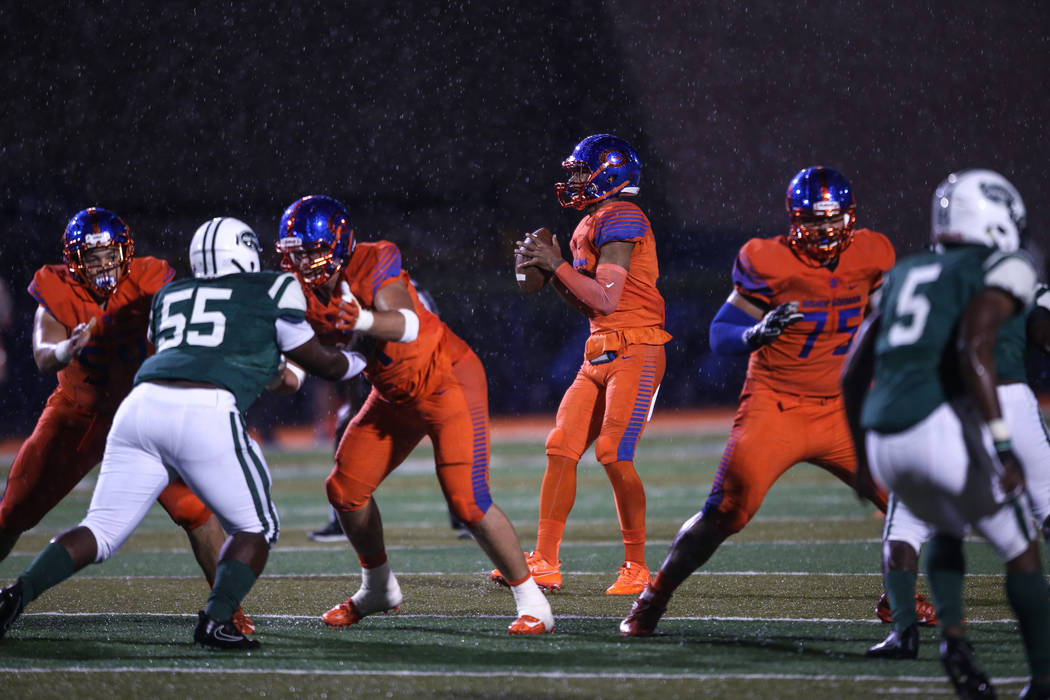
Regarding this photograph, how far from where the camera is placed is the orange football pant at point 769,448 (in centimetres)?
412

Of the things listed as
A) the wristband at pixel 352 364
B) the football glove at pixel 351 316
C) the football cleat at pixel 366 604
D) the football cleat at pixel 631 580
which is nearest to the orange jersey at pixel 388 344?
the wristband at pixel 352 364

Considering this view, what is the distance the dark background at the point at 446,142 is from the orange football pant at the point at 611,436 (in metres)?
11.3

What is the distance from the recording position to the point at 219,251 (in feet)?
13.9

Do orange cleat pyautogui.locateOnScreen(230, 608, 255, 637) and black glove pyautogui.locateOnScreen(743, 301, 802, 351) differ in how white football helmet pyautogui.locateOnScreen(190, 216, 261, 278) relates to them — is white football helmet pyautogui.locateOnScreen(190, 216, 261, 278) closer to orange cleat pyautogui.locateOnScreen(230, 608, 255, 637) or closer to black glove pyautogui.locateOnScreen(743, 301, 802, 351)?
orange cleat pyautogui.locateOnScreen(230, 608, 255, 637)

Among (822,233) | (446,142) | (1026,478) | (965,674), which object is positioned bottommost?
(965,674)

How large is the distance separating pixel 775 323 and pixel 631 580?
6.12ft

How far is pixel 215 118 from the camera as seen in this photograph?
20.1 meters

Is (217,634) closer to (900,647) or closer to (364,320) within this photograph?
(364,320)

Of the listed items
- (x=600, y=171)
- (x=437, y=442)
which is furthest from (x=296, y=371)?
(x=600, y=171)

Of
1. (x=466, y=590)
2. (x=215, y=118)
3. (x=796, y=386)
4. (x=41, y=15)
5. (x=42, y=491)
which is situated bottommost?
(x=466, y=590)

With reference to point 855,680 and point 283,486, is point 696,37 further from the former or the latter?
point 855,680

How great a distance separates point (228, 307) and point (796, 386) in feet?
6.58

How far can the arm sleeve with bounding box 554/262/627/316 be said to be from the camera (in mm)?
5152

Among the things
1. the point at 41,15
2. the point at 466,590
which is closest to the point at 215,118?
the point at 41,15
